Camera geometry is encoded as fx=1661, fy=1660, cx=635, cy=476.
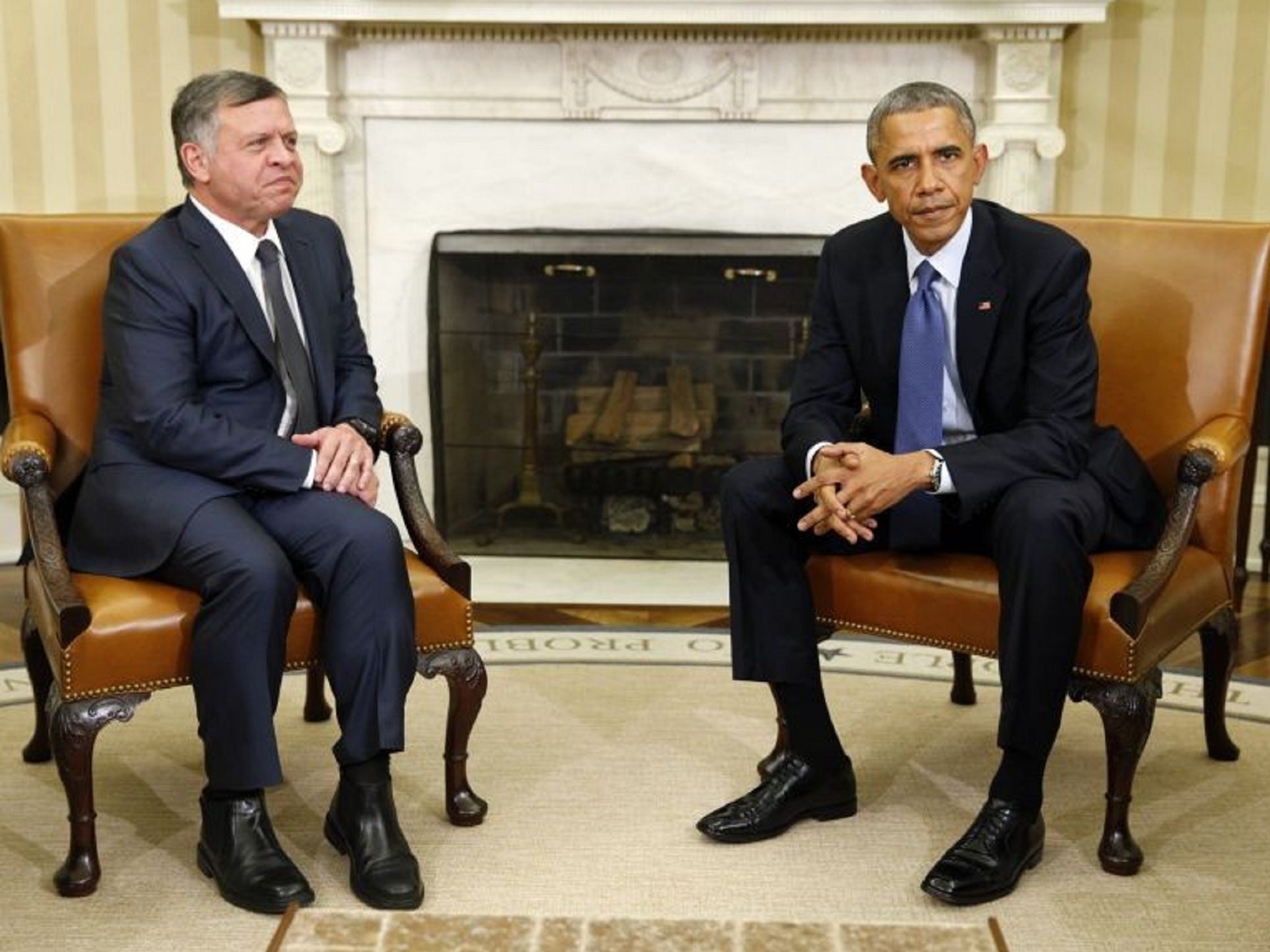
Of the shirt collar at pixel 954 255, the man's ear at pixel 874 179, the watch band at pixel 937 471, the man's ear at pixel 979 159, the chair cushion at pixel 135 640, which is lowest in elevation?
the chair cushion at pixel 135 640

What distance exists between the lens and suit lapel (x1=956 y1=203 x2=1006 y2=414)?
8.96ft

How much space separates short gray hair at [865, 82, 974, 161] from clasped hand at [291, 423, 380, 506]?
1.00 metres

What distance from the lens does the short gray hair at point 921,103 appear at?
268 cm

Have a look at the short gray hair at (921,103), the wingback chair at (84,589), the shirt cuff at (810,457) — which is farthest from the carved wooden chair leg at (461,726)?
the short gray hair at (921,103)

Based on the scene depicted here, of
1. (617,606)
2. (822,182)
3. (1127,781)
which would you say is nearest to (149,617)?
(1127,781)

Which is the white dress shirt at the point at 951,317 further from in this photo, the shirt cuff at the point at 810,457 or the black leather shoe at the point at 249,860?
the black leather shoe at the point at 249,860

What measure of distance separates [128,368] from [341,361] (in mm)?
443

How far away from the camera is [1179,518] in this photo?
2.64m

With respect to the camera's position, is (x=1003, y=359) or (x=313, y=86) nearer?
(x=1003, y=359)

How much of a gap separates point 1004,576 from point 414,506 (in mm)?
1003

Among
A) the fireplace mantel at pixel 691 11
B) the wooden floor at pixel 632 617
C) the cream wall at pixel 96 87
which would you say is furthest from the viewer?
the cream wall at pixel 96 87

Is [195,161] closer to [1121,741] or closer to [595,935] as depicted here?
[595,935]

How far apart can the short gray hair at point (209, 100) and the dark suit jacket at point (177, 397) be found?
0.41 ft

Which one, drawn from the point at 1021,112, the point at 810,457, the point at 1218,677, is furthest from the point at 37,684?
the point at 1021,112
